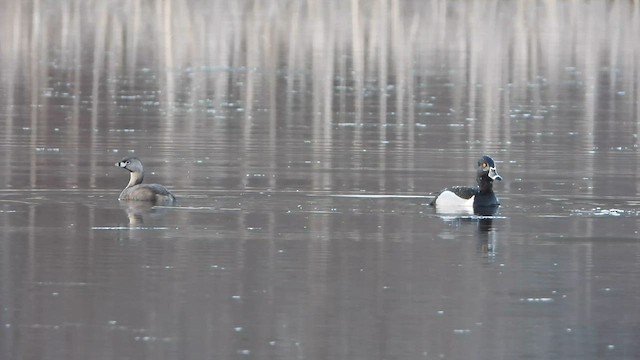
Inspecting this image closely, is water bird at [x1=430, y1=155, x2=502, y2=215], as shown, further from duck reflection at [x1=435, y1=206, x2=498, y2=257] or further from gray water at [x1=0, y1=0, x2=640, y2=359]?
gray water at [x1=0, y1=0, x2=640, y2=359]

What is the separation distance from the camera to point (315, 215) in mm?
16797

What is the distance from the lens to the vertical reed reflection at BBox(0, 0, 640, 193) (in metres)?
28.8

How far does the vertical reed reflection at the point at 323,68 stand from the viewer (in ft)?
94.5

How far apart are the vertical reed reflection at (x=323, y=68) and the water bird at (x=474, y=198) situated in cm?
201

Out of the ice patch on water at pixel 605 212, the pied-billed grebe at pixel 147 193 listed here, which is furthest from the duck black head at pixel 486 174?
the pied-billed grebe at pixel 147 193

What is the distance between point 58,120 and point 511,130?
24.0ft

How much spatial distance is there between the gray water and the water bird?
22cm

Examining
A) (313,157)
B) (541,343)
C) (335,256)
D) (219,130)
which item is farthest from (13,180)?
(541,343)

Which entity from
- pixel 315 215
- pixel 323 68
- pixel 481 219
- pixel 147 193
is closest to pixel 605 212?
pixel 481 219

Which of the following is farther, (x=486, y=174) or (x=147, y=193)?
(x=486, y=174)

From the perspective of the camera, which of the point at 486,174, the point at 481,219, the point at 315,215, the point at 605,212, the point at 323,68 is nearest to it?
the point at 315,215

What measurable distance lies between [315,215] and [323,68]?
27130mm

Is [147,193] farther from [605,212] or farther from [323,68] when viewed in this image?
[323,68]

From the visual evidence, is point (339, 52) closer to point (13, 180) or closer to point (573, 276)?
point (13, 180)
